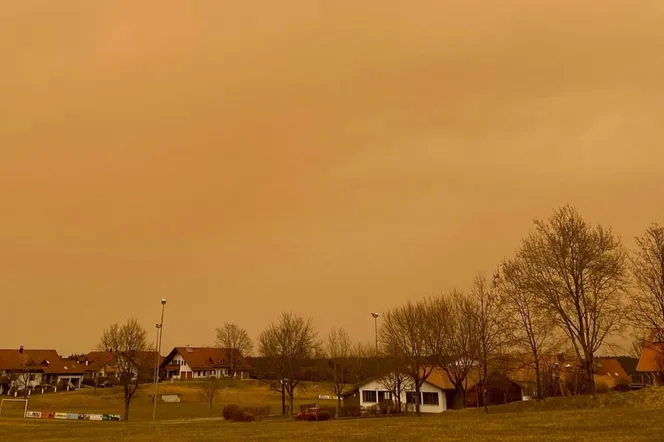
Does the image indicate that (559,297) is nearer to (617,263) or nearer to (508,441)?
(617,263)

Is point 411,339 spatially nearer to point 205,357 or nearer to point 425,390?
point 425,390

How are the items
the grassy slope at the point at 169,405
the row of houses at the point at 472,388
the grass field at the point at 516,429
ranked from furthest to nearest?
the grassy slope at the point at 169,405, the row of houses at the point at 472,388, the grass field at the point at 516,429

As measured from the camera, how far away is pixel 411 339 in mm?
63438

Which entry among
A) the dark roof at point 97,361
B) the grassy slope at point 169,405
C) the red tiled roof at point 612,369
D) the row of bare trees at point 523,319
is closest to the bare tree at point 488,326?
the row of bare trees at point 523,319

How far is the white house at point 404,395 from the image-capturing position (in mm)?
80312

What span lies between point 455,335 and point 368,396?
30.6 meters

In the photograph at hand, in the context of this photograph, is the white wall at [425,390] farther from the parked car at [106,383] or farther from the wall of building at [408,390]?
the parked car at [106,383]

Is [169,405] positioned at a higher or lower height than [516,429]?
lower

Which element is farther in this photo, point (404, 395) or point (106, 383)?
point (106, 383)

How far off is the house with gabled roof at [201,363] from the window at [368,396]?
76.7 metres

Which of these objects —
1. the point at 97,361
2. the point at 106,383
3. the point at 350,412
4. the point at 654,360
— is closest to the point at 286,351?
the point at 350,412

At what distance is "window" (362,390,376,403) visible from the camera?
86.1 meters

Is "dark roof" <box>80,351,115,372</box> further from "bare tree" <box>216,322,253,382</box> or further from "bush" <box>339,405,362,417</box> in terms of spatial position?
"bush" <box>339,405,362,417</box>

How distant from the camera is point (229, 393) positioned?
4441 inches
